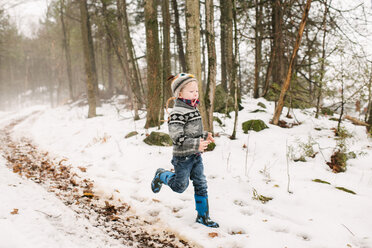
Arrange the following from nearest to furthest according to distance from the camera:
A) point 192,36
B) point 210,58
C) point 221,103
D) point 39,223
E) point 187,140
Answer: point 39,223
point 187,140
point 192,36
point 210,58
point 221,103

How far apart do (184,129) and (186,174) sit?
528mm

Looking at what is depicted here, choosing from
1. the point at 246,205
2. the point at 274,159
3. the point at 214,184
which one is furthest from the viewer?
the point at 274,159

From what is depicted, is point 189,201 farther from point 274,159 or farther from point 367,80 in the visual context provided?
point 367,80

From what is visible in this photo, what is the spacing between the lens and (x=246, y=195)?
129 inches

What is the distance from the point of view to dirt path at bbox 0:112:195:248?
7.73ft

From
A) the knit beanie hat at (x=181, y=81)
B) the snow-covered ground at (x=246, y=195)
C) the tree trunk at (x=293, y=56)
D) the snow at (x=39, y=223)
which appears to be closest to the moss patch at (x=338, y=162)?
the snow-covered ground at (x=246, y=195)

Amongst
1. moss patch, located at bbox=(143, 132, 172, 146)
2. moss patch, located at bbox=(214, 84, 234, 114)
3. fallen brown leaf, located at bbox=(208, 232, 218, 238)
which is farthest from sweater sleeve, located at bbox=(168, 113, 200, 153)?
moss patch, located at bbox=(214, 84, 234, 114)

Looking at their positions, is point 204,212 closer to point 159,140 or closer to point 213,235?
point 213,235

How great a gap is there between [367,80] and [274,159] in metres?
2.84

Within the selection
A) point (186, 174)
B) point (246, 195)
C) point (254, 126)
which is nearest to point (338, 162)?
point (246, 195)

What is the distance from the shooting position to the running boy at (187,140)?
2.31m

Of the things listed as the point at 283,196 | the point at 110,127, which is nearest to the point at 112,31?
the point at 110,127

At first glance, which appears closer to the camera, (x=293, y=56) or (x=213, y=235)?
(x=213, y=235)

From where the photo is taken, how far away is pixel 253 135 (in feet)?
18.7
